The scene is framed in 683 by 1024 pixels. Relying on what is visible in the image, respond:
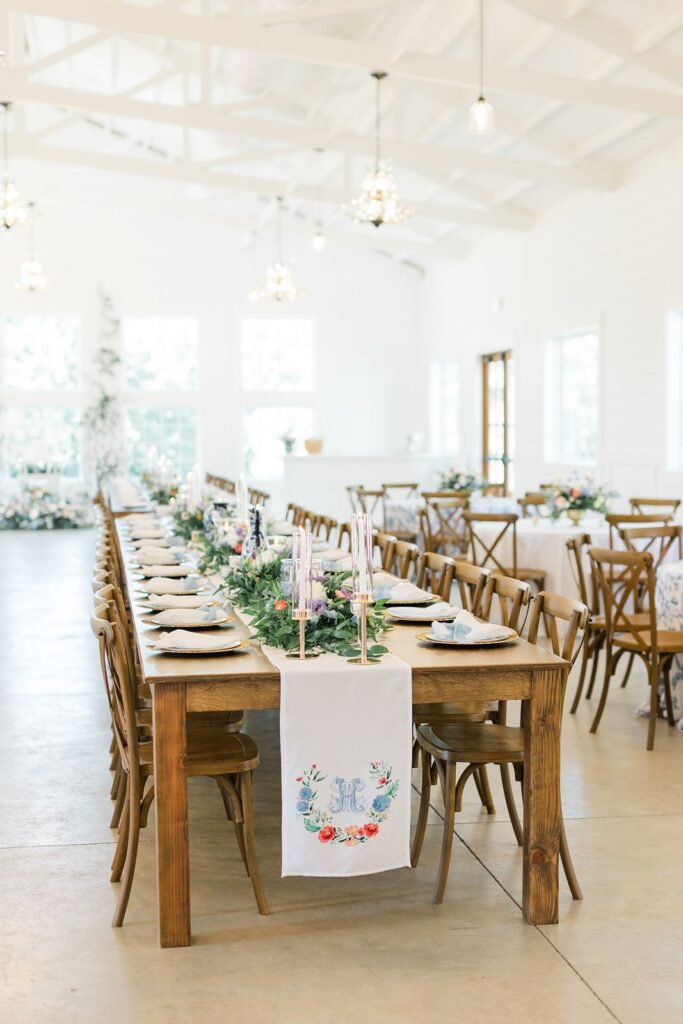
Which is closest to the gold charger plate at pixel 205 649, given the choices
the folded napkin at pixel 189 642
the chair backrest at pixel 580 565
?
the folded napkin at pixel 189 642

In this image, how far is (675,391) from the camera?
31.3 ft

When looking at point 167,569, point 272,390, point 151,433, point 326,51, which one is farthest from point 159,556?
point 272,390

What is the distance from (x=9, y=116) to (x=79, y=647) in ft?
29.9

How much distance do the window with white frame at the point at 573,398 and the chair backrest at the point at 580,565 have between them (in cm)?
372

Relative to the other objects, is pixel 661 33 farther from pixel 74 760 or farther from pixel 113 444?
pixel 113 444

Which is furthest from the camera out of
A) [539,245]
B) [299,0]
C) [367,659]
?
[539,245]

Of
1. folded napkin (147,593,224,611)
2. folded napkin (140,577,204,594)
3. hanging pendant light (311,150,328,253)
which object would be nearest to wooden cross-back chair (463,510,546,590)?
folded napkin (140,577,204,594)

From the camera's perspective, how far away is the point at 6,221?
10.0 m

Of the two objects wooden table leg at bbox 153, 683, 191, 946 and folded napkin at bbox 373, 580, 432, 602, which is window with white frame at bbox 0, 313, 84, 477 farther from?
wooden table leg at bbox 153, 683, 191, 946

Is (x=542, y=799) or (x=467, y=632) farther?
(x=467, y=632)

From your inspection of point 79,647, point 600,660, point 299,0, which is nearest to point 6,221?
point 299,0

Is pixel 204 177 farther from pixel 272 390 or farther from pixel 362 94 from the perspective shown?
pixel 272 390

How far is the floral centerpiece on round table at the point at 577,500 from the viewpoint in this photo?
8.23m

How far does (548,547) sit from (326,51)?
3513 mm
